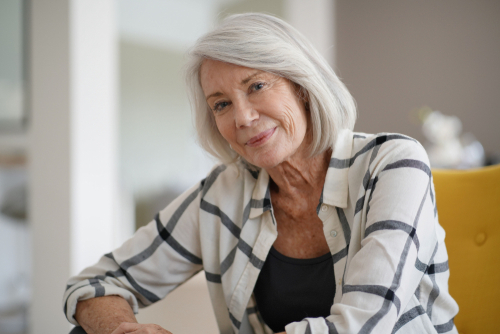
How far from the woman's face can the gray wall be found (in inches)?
101

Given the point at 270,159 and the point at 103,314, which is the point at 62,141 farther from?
the point at 270,159

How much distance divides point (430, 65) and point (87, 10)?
2.54 meters

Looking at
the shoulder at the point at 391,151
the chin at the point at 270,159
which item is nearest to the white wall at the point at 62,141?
the chin at the point at 270,159

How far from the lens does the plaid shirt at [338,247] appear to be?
2.45ft

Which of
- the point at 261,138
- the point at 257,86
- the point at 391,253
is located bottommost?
the point at 391,253

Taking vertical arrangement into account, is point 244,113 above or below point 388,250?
above

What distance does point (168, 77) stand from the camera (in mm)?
4309

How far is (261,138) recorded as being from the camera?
1.04 meters

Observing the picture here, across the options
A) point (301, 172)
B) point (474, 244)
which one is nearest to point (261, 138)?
point (301, 172)

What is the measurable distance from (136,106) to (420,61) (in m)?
2.48

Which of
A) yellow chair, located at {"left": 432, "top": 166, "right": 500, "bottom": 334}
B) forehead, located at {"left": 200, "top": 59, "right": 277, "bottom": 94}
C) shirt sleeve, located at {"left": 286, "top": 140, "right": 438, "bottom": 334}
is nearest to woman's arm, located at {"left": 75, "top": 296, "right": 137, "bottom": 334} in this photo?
shirt sleeve, located at {"left": 286, "top": 140, "right": 438, "bottom": 334}

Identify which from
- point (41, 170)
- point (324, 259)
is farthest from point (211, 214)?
point (41, 170)

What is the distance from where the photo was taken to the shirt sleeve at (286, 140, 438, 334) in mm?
720

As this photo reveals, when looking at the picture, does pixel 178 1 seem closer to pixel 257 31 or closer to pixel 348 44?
pixel 348 44
